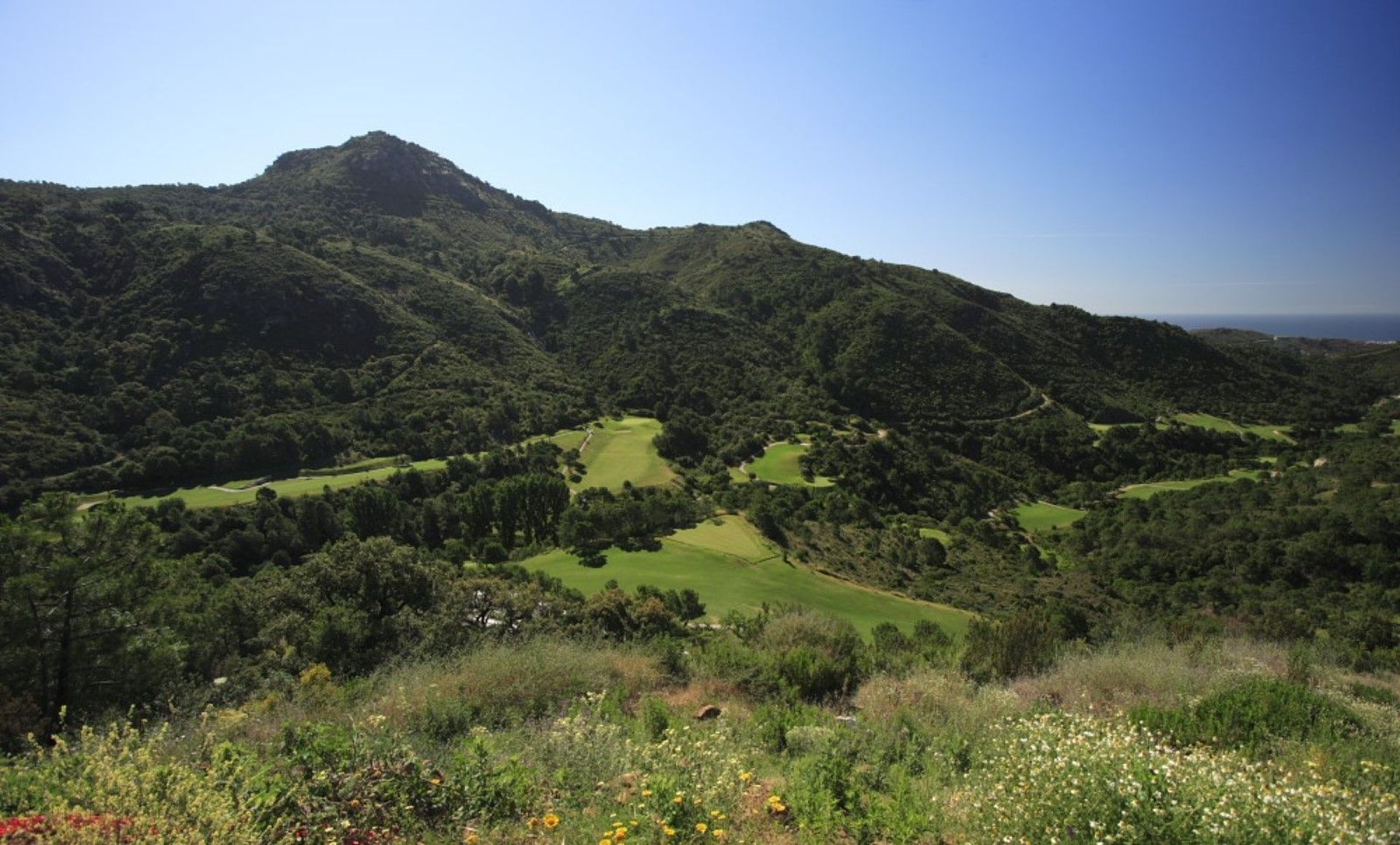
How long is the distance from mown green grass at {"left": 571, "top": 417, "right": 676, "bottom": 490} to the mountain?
5516 mm

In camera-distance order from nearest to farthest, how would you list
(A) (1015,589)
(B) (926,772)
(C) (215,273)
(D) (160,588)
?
(B) (926,772) < (D) (160,588) < (A) (1015,589) < (C) (215,273)

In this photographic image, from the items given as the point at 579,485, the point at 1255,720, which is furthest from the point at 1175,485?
the point at 1255,720

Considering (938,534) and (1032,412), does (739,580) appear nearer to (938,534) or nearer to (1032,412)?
(938,534)

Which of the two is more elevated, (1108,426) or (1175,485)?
(1108,426)

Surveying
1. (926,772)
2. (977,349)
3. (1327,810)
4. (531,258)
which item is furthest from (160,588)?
(531,258)

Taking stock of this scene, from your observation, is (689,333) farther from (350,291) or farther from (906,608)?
(906,608)

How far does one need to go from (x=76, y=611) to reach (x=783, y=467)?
56.3 meters

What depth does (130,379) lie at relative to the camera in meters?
59.6

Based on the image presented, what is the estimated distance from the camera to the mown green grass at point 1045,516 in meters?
56.6

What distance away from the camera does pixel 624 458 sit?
63.2 m

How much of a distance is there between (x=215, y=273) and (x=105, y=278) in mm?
13610

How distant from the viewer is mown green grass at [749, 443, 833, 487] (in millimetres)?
60500

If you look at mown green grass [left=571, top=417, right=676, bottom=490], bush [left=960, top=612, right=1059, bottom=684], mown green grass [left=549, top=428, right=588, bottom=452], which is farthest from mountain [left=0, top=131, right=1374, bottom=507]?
bush [left=960, top=612, right=1059, bottom=684]

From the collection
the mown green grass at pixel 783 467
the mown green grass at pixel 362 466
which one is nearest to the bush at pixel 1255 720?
the mown green grass at pixel 783 467
